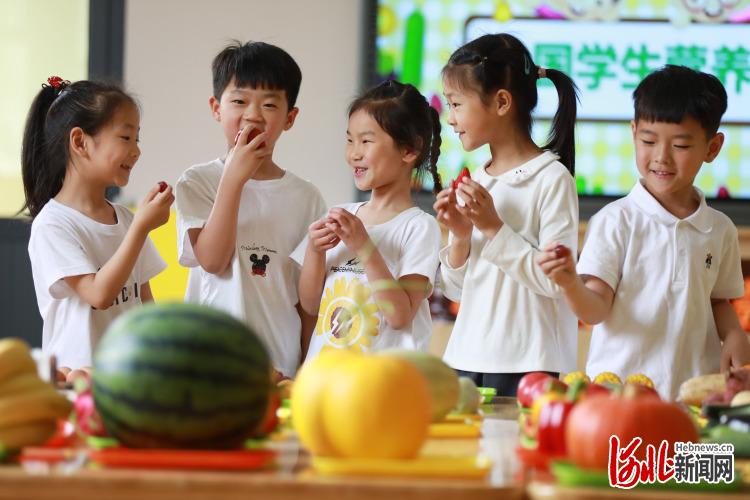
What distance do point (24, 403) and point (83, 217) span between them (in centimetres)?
120

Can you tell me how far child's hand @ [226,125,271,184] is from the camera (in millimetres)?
1938

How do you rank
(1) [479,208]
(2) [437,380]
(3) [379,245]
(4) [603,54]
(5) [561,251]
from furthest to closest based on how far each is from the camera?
(4) [603,54] < (3) [379,245] < (1) [479,208] < (5) [561,251] < (2) [437,380]

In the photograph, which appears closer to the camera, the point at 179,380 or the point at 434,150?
the point at 179,380

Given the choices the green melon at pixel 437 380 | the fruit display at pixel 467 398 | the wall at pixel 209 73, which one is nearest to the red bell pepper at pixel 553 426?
the green melon at pixel 437 380

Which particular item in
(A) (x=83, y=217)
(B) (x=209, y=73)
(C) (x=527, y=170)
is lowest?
(A) (x=83, y=217)

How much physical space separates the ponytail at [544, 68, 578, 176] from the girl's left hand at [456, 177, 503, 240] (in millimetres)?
306

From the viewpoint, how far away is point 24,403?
827 mm

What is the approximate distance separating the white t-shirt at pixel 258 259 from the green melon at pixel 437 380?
93 cm

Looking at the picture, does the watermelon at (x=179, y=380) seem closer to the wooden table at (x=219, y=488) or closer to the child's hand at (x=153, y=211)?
the wooden table at (x=219, y=488)

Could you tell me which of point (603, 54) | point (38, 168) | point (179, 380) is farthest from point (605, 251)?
point (603, 54)

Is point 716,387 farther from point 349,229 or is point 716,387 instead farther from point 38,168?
point 38,168

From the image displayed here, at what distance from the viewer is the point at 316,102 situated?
3.85m

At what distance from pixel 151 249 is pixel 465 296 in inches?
25.9

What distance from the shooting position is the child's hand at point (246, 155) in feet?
6.36
